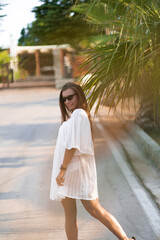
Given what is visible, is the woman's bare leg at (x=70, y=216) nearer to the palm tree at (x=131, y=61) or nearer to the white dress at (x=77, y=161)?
the white dress at (x=77, y=161)

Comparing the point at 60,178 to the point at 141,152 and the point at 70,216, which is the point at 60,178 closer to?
the point at 70,216

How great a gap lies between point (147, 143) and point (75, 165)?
4.88m

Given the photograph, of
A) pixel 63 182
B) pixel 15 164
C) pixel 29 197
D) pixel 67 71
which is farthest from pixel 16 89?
pixel 63 182

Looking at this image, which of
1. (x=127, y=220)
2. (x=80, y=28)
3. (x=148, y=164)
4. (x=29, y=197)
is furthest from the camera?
(x=80, y=28)

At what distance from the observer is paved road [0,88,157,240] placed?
4.26 m

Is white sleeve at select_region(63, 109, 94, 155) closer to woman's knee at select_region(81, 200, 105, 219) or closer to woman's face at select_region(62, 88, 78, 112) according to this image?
woman's face at select_region(62, 88, 78, 112)

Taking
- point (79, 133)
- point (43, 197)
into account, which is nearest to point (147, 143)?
point (43, 197)

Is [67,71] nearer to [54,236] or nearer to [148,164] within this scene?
[148,164]

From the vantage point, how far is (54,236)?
4141mm

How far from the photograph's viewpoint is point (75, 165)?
3.28 meters

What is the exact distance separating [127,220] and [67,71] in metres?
29.6

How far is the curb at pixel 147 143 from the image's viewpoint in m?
7.15

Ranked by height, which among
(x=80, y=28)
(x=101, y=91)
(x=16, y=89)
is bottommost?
(x=16, y=89)

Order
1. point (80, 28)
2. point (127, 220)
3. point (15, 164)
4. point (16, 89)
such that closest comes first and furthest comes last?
1. point (127, 220)
2. point (15, 164)
3. point (80, 28)
4. point (16, 89)
